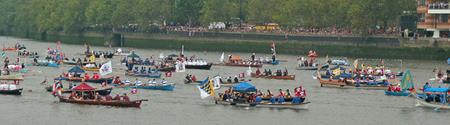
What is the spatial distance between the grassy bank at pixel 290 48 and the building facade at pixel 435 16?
185 inches

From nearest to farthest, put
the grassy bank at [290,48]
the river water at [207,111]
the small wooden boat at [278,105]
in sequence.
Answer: the river water at [207,111], the small wooden boat at [278,105], the grassy bank at [290,48]

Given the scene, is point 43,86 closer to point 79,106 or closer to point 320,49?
point 79,106

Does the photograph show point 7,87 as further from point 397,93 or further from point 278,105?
point 397,93

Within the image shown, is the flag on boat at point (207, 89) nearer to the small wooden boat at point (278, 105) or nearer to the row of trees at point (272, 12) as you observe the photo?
the small wooden boat at point (278, 105)

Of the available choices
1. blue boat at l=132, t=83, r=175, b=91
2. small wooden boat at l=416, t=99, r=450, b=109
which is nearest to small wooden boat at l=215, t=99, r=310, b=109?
small wooden boat at l=416, t=99, r=450, b=109

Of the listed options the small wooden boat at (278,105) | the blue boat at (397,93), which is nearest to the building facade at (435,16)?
the blue boat at (397,93)

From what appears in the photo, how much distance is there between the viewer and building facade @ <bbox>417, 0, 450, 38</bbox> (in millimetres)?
151125

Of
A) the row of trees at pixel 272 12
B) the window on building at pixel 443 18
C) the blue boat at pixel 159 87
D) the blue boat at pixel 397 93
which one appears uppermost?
the row of trees at pixel 272 12

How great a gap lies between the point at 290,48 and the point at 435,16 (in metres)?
24.9

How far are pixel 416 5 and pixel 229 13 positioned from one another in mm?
36039

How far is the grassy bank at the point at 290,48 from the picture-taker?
149250mm

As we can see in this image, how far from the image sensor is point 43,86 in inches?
4107

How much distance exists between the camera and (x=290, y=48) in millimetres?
169250

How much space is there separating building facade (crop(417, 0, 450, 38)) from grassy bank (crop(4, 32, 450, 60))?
Result: 15.4 ft
